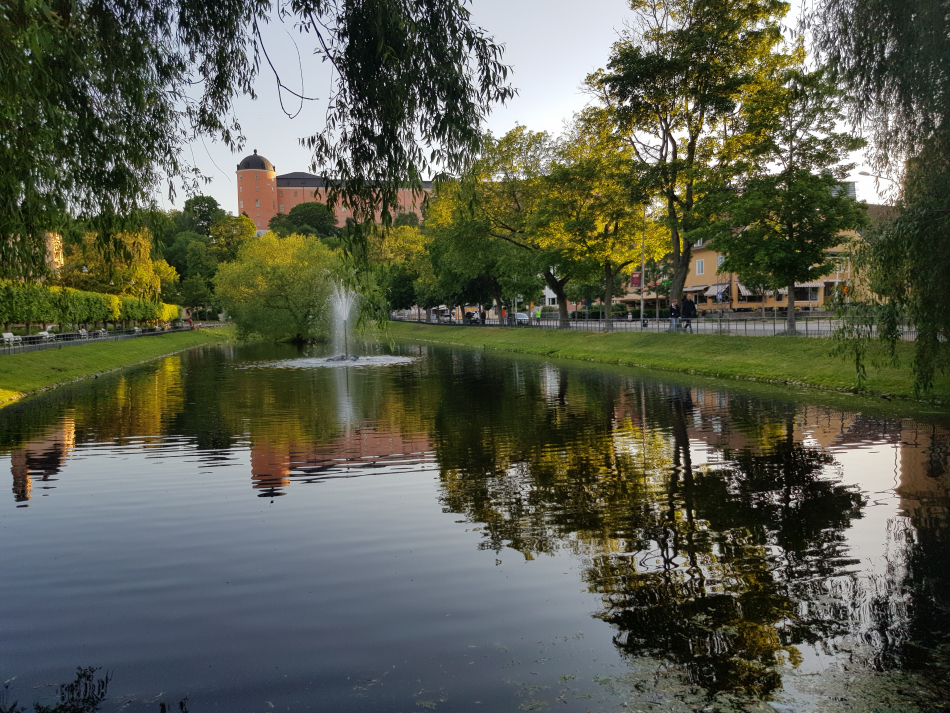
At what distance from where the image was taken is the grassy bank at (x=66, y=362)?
93.4 feet

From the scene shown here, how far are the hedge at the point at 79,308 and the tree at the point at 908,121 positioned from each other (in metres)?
24.8

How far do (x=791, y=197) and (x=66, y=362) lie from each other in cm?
3481

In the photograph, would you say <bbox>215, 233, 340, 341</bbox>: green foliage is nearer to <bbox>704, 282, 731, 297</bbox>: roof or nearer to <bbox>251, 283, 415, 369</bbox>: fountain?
<bbox>251, 283, 415, 369</bbox>: fountain

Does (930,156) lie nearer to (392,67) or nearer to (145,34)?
(392,67)

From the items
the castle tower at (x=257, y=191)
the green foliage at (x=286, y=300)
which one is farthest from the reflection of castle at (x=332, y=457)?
the castle tower at (x=257, y=191)

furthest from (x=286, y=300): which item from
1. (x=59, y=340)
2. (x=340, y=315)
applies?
(x=59, y=340)

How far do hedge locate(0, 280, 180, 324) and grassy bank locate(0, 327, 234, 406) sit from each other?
2.09 meters

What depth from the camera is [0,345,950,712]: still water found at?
17.6 ft

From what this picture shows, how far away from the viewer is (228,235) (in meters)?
118

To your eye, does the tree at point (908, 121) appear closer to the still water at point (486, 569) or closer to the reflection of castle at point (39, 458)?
the still water at point (486, 569)

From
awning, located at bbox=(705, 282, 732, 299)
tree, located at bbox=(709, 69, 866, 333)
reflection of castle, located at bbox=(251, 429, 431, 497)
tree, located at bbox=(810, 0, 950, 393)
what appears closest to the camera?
reflection of castle, located at bbox=(251, 429, 431, 497)

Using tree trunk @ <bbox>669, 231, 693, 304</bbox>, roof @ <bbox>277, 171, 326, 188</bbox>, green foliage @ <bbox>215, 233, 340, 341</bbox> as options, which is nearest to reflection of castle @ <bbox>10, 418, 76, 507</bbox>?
tree trunk @ <bbox>669, 231, 693, 304</bbox>

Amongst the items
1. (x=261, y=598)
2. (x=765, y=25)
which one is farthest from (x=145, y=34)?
(x=765, y=25)

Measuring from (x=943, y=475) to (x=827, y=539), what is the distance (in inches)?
173
